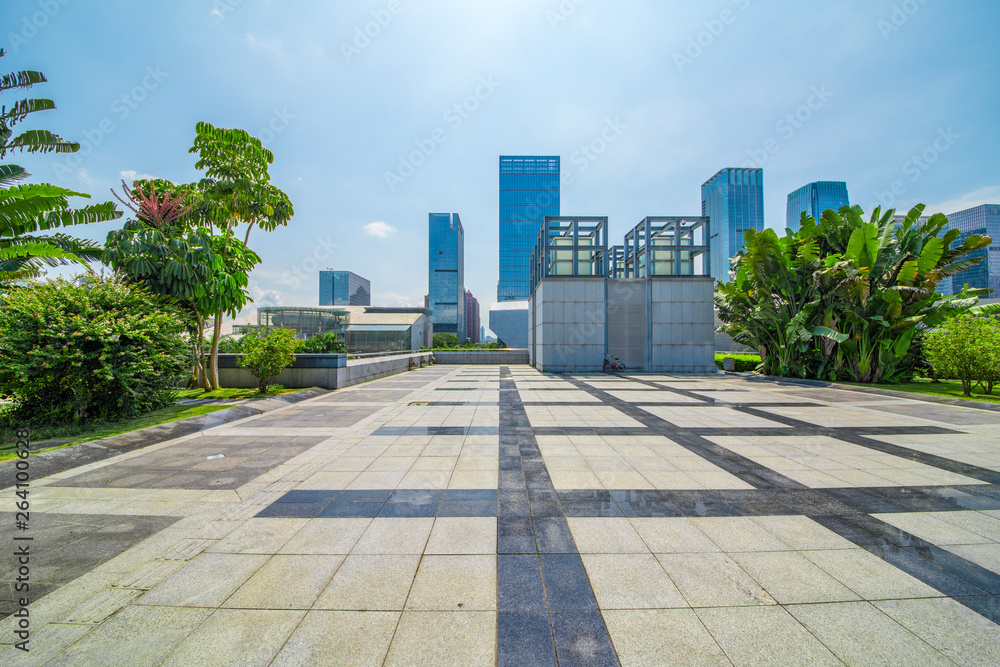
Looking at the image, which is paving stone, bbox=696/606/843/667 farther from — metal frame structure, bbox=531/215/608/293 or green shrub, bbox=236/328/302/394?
metal frame structure, bbox=531/215/608/293

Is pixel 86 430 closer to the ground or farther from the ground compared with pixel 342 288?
closer to the ground

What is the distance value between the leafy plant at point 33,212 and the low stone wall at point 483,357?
2402cm

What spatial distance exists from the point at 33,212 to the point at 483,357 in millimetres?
26883

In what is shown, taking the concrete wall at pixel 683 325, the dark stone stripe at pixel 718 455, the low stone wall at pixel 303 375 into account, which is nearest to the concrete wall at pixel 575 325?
the concrete wall at pixel 683 325

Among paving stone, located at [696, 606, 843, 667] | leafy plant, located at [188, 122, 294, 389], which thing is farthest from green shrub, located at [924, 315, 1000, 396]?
leafy plant, located at [188, 122, 294, 389]

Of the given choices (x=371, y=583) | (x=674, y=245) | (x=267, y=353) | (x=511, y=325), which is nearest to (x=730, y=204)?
(x=511, y=325)

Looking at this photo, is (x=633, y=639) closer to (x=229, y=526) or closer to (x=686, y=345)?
(x=229, y=526)

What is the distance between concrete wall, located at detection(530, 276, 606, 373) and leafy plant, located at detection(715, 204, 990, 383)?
29.0 ft

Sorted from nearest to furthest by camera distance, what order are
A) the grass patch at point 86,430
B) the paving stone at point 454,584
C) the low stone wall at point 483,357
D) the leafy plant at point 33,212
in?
the paving stone at point 454,584, the grass patch at point 86,430, the leafy plant at point 33,212, the low stone wall at point 483,357

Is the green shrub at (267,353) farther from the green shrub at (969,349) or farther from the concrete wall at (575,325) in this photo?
the green shrub at (969,349)

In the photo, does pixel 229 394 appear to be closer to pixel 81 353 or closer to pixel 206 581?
pixel 81 353

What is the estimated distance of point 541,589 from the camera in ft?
10.5

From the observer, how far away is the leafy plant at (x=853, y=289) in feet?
56.2

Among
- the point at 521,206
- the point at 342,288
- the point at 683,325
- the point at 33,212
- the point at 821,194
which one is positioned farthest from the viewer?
the point at 342,288
